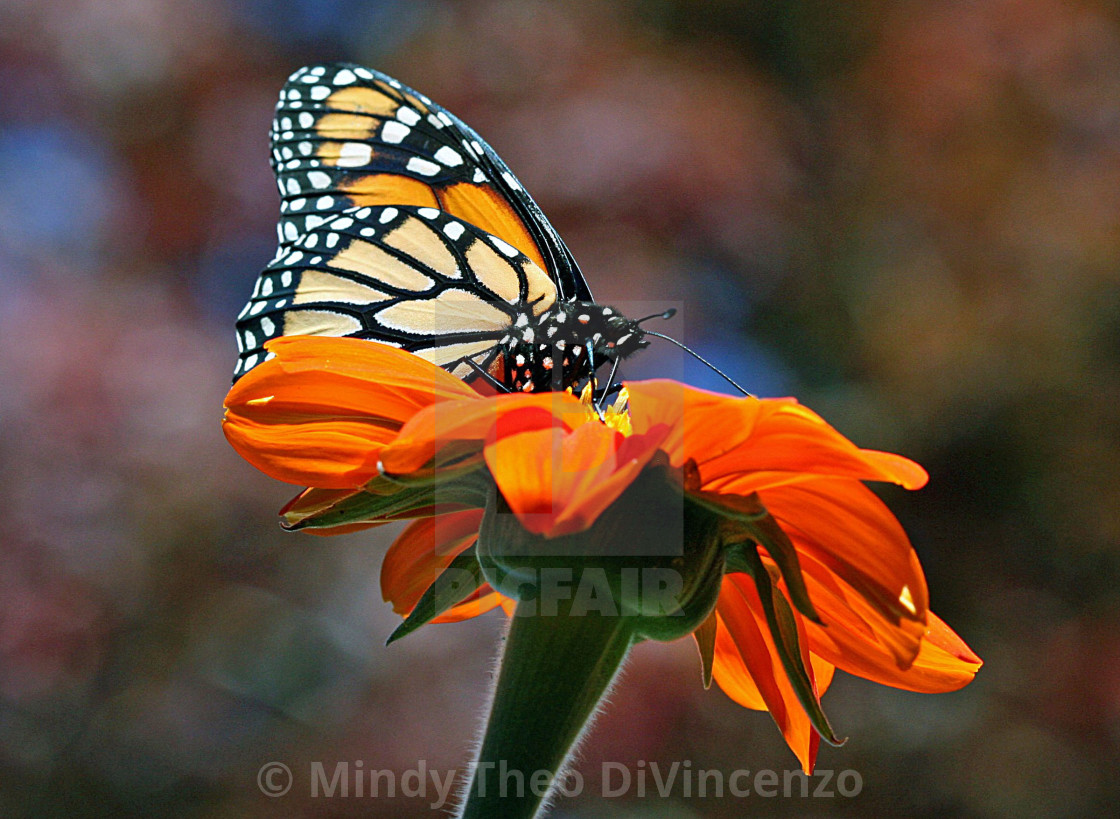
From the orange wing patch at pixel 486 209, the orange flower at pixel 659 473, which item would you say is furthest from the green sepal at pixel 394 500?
the orange wing patch at pixel 486 209

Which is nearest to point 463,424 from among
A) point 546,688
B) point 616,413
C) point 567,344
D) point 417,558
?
point 546,688

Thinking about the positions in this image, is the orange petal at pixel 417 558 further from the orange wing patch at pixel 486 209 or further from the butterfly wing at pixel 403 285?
the orange wing patch at pixel 486 209

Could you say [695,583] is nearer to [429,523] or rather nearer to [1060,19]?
[429,523]

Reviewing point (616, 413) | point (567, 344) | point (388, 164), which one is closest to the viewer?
point (616, 413)

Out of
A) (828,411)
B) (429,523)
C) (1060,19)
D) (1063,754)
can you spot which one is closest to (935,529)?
(828,411)

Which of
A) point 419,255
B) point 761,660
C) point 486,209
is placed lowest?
point 761,660

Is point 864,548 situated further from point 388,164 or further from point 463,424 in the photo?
point 388,164
